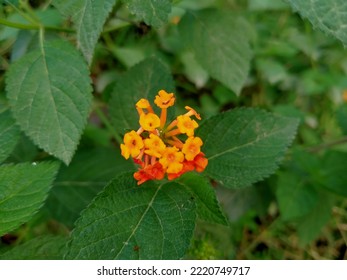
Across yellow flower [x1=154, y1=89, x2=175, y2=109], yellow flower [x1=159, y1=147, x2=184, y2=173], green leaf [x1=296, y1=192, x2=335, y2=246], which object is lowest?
green leaf [x1=296, y1=192, x2=335, y2=246]

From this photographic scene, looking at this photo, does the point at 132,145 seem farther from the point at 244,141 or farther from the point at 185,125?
the point at 244,141

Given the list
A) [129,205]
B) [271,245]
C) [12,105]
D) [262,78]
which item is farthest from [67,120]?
[262,78]

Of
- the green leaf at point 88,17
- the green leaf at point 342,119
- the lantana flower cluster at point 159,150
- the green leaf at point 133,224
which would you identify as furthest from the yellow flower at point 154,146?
the green leaf at point 342,119

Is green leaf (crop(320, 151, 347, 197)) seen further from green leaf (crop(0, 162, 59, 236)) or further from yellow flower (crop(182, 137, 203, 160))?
green leaf (crop(0, 162, 59, 236))

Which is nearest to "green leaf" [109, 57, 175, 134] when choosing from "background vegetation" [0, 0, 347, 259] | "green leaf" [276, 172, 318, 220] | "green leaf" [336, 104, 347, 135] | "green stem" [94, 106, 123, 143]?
"background vegetation" [0, 0, 347, 259]

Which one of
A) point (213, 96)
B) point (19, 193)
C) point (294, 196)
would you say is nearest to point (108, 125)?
point (19, 193)

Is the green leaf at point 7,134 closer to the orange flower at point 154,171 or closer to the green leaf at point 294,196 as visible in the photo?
the orange flower at point 154,171
